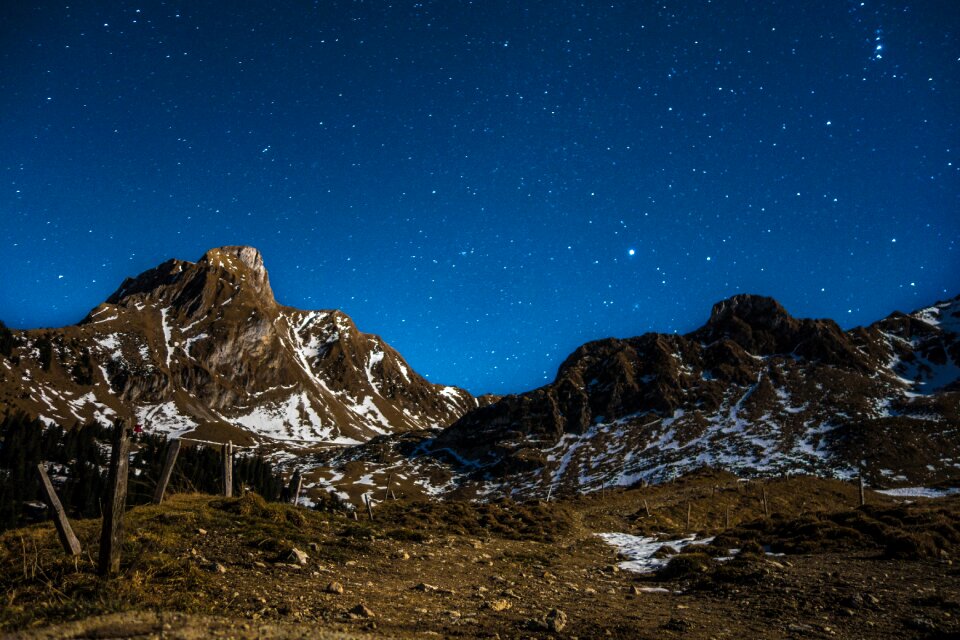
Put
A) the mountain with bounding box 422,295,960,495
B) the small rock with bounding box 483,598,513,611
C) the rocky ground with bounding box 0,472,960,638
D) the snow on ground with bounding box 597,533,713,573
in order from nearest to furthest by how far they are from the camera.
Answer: the rocky ground with bounding box 0,472,960,638 → the small rock with bounding box 483,598,513,611 → the snow on ground with bounding box 597,533,713,573 → the mountain with bounding box 422,295,960,495

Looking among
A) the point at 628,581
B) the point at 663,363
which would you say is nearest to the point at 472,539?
the point at 628,581

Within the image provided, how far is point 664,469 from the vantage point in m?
115

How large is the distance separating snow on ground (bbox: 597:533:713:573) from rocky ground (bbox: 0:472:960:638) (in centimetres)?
100

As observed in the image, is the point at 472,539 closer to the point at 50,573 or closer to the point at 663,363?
the point at 50,573

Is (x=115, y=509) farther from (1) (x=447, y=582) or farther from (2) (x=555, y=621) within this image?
(2) (x=555, y=621)

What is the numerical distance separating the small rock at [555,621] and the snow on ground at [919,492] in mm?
89738

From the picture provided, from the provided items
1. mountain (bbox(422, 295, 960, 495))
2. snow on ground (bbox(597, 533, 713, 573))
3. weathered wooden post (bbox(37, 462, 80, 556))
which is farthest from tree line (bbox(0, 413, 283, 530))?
mountain (bbox(422, 295, 960, 495))

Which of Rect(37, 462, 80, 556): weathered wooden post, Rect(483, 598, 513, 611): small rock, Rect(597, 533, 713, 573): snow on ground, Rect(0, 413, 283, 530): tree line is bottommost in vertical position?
Rect(0, 413, 283, 530): tree line

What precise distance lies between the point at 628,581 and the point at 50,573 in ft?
51.4

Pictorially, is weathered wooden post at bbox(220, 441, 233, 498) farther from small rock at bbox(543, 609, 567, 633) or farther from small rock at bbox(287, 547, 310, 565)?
small rock at bbox(543, 609, 567, 633)

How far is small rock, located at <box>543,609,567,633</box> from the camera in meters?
9.02

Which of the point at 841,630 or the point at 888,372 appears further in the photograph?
the point at 888,372

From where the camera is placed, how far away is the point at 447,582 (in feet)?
43.9

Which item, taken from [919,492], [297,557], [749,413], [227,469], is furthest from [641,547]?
[749,413]
